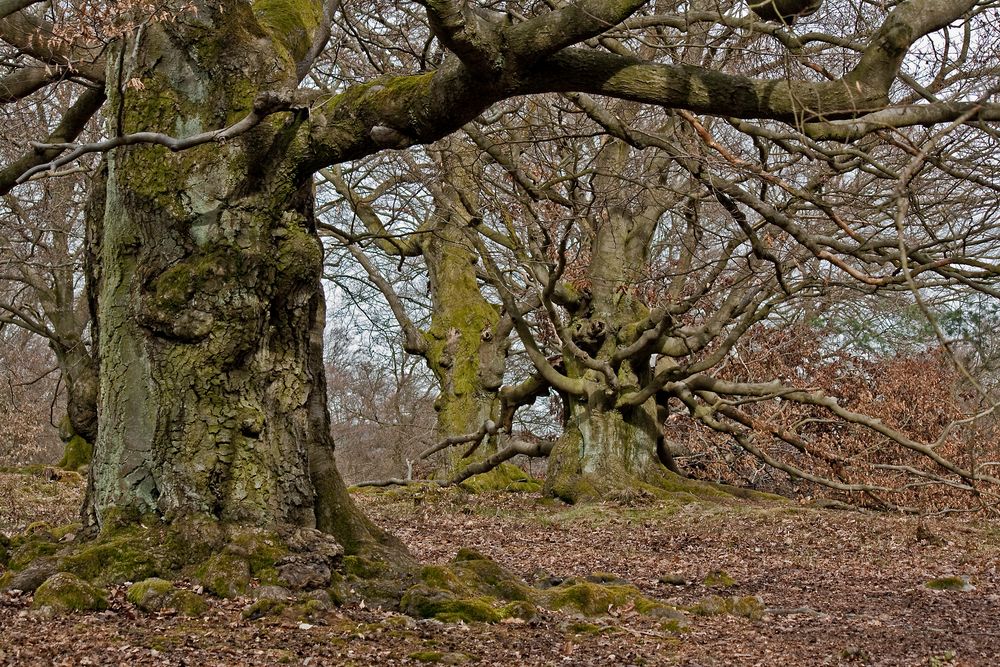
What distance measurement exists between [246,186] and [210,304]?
0.85m

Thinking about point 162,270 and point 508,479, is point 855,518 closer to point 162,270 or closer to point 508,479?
point 508,479

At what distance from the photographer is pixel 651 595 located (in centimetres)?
711

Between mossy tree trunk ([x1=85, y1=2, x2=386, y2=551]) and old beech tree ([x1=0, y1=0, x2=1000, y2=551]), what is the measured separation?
0.01m

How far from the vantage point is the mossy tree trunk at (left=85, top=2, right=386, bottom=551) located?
5.93 metres

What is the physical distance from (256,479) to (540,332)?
433 inches

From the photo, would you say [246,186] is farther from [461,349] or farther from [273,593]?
[461,349]

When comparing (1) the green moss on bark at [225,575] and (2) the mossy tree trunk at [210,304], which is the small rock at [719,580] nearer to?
(2) the mossy tree trunk at [210,304]

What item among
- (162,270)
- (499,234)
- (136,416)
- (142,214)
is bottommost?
(136,416)

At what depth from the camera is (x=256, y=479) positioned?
6.00 metres

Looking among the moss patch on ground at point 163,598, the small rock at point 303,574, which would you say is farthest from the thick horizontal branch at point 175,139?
the small rock at point 303,574

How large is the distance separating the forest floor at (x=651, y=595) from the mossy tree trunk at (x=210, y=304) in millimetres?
997

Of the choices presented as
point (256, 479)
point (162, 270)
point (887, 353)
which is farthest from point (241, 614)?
point (887, 353)

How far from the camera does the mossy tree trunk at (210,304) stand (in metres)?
5.93

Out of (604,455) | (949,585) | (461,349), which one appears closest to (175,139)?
(949,585)
